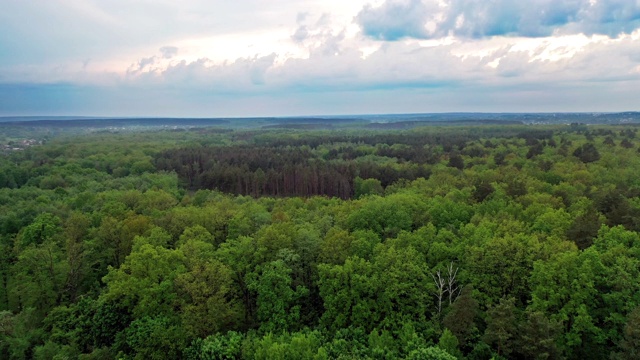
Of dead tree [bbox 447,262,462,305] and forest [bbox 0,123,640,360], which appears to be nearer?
forest [bbox 0,123,640,360]

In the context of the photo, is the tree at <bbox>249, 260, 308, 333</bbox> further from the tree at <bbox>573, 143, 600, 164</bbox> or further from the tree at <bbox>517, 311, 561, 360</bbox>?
the tree at <bbox>573, 143, 600, 164</bbox>

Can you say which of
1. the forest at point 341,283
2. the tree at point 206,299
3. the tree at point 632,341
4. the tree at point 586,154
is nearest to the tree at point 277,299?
the forest at point 341,283

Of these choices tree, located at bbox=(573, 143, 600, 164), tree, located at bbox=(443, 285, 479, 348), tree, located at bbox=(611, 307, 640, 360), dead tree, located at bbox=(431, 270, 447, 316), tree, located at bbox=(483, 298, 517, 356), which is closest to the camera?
tree, located at bbox=(611, 307, 640, 360)

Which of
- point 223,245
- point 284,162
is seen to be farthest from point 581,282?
point 284,162

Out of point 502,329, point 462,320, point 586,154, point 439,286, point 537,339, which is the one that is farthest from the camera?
point 586,154

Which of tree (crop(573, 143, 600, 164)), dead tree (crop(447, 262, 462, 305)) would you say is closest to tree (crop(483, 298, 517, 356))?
dead tree (crop(447, 262, 462, 305))

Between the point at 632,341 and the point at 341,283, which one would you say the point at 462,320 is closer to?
the point at 632,341

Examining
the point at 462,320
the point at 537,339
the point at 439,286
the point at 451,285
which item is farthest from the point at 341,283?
the point at 537,339

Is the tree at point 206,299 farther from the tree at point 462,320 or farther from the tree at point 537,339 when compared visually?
the tree at point 537,339

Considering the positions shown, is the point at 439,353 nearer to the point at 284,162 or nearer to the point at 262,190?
the point at 262,190

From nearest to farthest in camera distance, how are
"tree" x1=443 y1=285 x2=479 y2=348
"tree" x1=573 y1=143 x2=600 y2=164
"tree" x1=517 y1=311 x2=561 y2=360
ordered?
"tree" x1=517 y1=311 x2=561 y2=360 < "tree" x1=443 y1=285 x2=479 y2=348 < "tree" x1=573 y1=143 x2=600 y2=164

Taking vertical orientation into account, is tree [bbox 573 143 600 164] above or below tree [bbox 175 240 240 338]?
above
